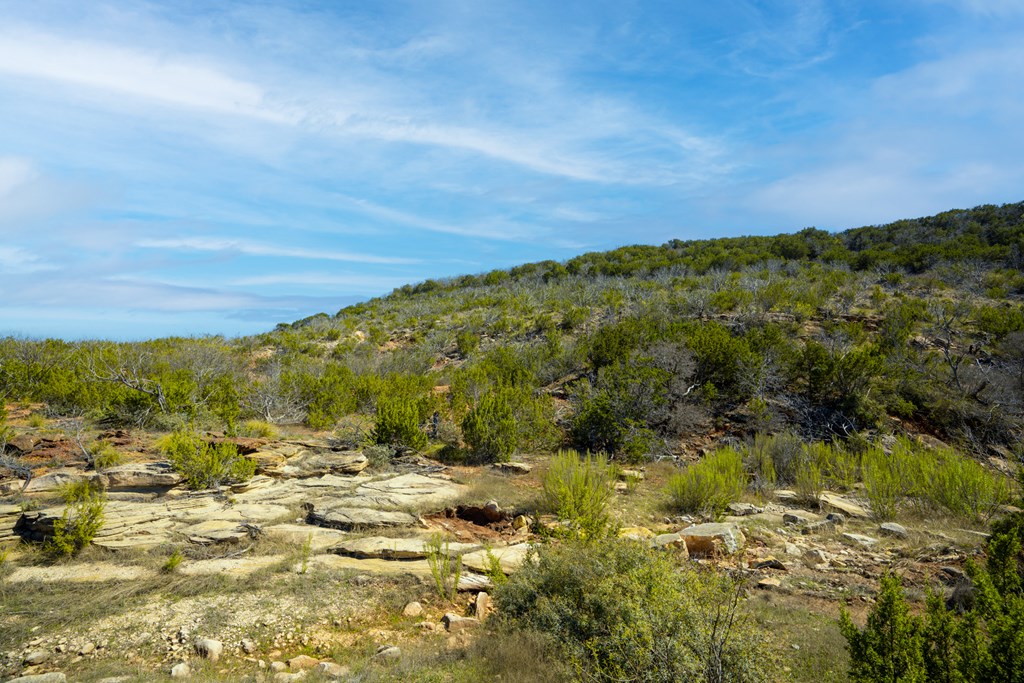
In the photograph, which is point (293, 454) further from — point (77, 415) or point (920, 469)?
point (920, 469)

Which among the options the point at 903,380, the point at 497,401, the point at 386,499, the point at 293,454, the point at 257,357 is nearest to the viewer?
the point at 386,499

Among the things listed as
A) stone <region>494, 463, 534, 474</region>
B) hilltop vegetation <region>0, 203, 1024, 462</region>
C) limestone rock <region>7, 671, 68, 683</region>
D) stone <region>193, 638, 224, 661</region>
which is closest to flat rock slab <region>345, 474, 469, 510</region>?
stone <region>494, 463, 534, 474</region>

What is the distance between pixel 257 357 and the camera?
23.3 metres

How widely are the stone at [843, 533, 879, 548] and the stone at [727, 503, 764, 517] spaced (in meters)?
1.26

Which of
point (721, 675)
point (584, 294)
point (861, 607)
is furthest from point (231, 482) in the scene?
point (584, 294)

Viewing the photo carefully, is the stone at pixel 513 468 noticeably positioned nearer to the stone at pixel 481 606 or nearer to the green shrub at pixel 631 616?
the stone at pixel 481 606

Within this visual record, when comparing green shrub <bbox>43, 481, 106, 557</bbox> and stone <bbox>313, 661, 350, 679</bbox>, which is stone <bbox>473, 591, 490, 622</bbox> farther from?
green shrub <bbox>43, 481, 106, 557</bbox>

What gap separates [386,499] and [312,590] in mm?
2441

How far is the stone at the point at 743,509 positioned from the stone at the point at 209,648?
6.36m

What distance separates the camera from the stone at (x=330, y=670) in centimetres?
387

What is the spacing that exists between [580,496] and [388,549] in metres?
2.33

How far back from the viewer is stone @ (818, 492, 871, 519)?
24.6 ft

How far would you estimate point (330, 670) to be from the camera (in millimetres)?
3945

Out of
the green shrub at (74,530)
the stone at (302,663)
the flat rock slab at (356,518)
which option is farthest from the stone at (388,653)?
the green shrub at (74,530)
